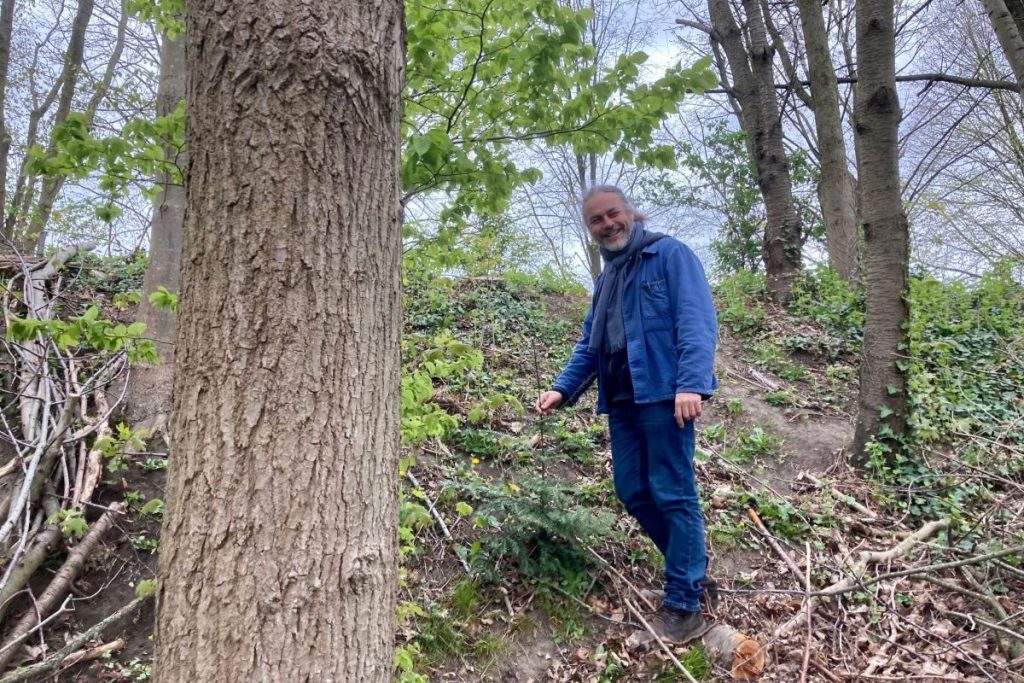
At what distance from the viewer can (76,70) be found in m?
9.84

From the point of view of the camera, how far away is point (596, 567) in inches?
132

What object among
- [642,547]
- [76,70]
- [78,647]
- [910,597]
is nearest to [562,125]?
[642,547]

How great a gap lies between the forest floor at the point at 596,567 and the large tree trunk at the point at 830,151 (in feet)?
16.2

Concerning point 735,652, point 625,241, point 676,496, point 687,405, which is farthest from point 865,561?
point 625,241

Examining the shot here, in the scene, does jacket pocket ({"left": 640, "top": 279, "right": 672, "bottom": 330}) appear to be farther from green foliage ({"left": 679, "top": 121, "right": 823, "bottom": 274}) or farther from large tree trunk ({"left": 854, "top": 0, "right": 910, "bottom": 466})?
green foliage ({"left": 679, "top": 121, "right": 823, "bottom": 274})

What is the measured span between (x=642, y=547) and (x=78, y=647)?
2.84m

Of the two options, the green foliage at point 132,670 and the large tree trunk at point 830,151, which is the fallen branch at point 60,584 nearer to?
the green foliage at point 132,670

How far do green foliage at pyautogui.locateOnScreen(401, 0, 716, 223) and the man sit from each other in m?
0.43

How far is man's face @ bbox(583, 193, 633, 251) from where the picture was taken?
10.4 feet

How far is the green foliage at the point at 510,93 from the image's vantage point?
8.99ft

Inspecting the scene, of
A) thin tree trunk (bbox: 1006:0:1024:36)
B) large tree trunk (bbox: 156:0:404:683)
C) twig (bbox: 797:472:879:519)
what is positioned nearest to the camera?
large tree trunk (bbox: 156:0:404:683)

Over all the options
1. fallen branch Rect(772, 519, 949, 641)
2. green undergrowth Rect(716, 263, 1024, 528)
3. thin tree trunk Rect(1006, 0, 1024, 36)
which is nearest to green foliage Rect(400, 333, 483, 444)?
fallen branch Rect(772, 519, 949, 641)

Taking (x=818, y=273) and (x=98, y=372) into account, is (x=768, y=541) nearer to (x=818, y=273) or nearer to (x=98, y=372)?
(x=98, y=372)

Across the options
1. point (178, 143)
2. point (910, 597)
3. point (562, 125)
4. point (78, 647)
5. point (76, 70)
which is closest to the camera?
point (178, 143)
